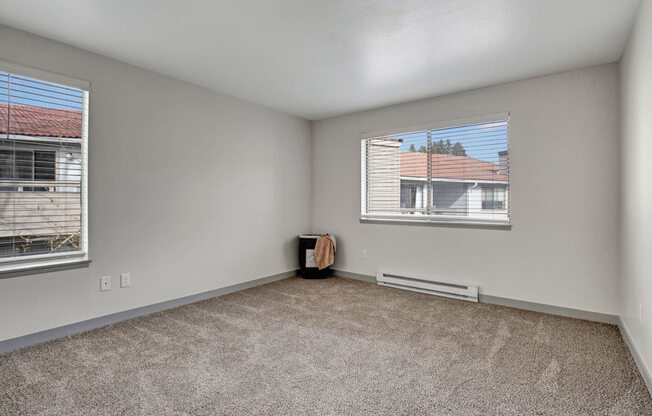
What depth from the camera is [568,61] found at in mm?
2988

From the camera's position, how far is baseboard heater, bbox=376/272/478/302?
3746 mm

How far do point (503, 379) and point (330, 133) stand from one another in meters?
3.87

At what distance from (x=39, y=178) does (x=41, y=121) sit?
0.46 m

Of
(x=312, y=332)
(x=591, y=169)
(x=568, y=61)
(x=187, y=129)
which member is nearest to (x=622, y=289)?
(x=591, y=169)

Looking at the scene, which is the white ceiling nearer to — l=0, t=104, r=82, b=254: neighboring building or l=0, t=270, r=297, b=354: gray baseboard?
l=0, t=104, r=82, b=254: neighboring building

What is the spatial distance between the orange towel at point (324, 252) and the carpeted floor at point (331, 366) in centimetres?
134

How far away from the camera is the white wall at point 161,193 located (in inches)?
106

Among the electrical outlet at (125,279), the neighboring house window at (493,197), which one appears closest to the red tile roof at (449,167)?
the neighboring house window at (493,197)

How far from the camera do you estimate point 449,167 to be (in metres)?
4.02

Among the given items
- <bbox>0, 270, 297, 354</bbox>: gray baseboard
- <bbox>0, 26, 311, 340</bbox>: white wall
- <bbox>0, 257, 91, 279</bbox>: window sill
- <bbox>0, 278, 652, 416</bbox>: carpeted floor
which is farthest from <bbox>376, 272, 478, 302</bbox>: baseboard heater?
<bbox>0, 257, 91, 279</bbox>: window sill

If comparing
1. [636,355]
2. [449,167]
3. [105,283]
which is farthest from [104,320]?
[636,355]

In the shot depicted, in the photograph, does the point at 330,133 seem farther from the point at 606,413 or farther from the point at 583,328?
the point at 606,413

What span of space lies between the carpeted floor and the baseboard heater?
0.34 metres

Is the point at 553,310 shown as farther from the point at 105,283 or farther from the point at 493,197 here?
the point at 105,283
